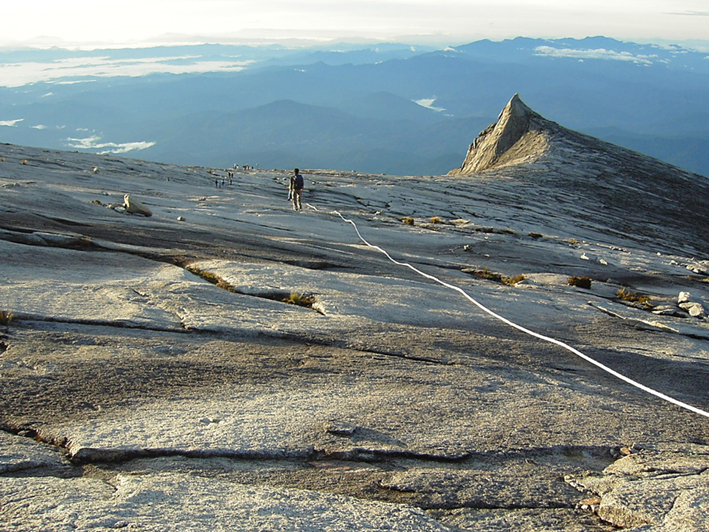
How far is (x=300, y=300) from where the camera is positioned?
10.9 metres

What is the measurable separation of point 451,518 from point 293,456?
1.68 m

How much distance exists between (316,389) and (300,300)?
3.82 meters

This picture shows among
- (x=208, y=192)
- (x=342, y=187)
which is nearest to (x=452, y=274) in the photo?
(x=208, y=192)

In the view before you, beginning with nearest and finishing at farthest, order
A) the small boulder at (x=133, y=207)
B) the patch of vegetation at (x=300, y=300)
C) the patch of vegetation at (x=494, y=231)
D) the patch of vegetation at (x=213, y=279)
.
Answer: the patch of vegetation at (x=300, y=300) < the patch of vegetation at (x=213, y=279) < the small boulder at (x=133, y=207) < the patch of vegetation at (x=494, y=231)

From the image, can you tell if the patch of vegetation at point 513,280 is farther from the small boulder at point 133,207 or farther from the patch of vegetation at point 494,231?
the small boulder at point 133,207

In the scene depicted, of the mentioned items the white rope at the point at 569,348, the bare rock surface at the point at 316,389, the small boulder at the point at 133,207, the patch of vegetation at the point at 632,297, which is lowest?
the patch of vegetation at the point at 632,297

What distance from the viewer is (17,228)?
512 inches

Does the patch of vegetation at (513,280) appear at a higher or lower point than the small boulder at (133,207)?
lower

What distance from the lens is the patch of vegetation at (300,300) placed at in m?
10.8

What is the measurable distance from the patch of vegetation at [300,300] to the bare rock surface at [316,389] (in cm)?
4

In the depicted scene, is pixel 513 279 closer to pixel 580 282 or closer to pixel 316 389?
pixel 580 282

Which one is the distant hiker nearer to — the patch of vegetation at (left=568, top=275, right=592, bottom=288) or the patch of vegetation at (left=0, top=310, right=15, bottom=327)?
the patch of vegetation at (left=568, top=275, right=592, bottom=288)

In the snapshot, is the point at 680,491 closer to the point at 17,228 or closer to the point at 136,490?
the point at 136,490

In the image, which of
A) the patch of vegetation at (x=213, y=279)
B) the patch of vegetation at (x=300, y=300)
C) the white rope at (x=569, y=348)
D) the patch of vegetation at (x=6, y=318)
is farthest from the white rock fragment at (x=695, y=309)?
the patch of vegetation at (x=6, y=318)
